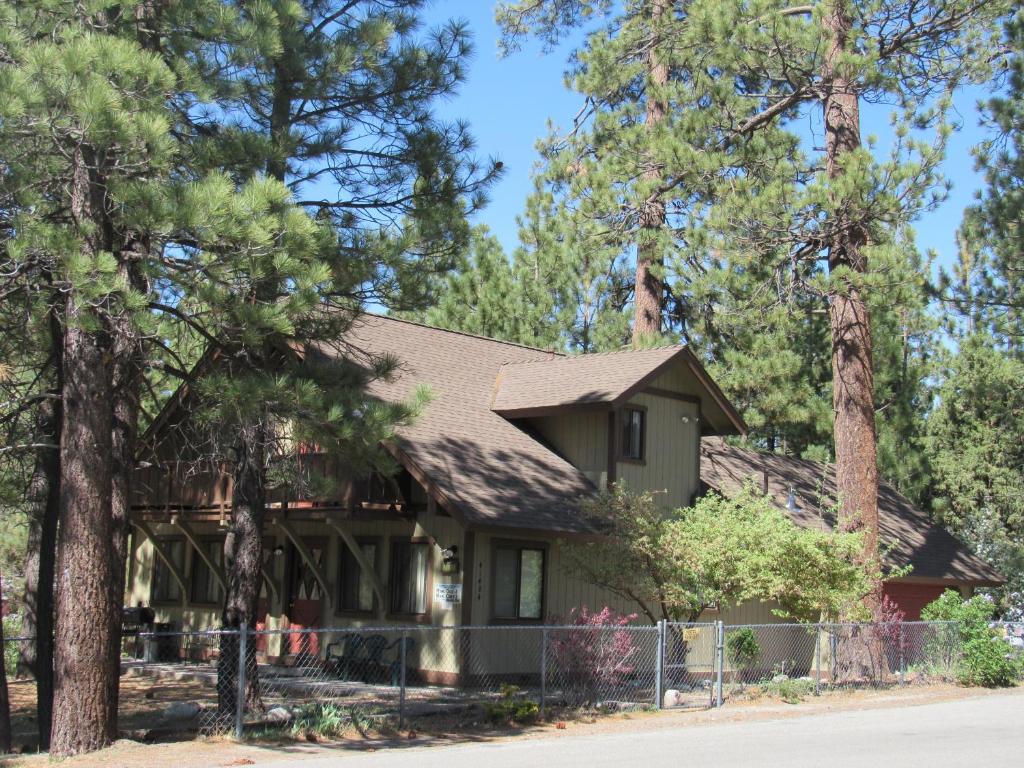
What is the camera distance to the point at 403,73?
536 inches

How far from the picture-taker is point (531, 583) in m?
19.5

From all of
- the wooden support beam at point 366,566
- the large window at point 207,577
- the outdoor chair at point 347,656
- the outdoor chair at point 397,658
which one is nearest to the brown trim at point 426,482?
the wooden support beam at point 366,566

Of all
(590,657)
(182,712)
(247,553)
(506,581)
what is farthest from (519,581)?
(182,712)

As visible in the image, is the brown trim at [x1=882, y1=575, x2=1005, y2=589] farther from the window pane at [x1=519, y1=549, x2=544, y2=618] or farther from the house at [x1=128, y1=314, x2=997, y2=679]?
the window pane at [x1=519, y1=549, x2=544, y2=618]

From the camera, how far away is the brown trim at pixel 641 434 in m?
21.4

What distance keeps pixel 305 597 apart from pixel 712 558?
815cm

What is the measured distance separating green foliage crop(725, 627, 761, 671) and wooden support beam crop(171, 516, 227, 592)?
10351 millimetres

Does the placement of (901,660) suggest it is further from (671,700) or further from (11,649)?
(11,649)

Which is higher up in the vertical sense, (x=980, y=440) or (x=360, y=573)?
(x=980, y=440)

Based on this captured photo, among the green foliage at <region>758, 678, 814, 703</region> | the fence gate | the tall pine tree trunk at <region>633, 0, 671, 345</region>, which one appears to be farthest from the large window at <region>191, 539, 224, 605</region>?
the green foliage at <region>758, 678, 814, 703</region>

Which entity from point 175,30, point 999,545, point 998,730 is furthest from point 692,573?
point 999,545

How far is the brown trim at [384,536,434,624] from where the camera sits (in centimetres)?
1878

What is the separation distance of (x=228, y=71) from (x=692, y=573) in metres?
10.3

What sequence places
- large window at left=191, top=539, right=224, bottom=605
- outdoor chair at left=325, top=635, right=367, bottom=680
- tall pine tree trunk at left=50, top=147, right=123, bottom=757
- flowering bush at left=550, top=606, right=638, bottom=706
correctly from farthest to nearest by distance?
large window at left=191, top=539, right=224, bottom=605, outdoor chair at left=325, top=635, right=367, bottom=680, flowering bush at left=550, top=606, right=638, bottom=706, tall pine tree trunk at left=50, top=147, right=123, bottom=757
